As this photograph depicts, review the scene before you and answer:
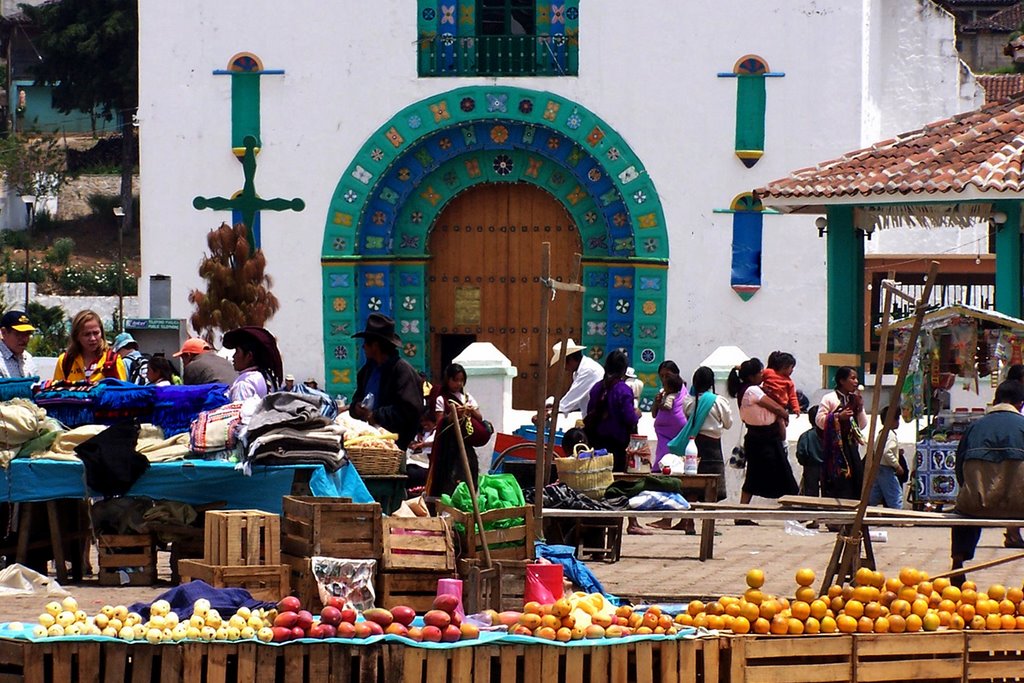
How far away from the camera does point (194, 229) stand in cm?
2025

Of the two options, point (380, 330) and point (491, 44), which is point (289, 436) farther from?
point (491, 44)

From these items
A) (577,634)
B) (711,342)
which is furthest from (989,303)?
(577,634)

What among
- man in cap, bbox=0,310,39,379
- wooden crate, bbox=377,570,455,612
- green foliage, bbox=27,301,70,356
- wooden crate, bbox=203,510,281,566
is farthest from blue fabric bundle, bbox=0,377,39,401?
green foliage, bbox=27,301,70,356

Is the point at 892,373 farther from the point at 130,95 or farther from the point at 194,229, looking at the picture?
the point at 130,95

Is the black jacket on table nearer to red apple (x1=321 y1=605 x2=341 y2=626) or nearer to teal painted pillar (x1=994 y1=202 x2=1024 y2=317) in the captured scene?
red apple (x1=321 y1=605 x2=341 y2=626)

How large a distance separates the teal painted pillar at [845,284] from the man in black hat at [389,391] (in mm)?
5250

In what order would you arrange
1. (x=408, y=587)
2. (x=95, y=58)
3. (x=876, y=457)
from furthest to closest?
(x=95, y=58) → (x=408, y=587) → (x=876, y=457)

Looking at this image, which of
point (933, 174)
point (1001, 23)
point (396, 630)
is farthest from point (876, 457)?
point (1001, 23)

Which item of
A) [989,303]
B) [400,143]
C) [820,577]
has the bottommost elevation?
[820,577]

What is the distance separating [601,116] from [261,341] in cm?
894

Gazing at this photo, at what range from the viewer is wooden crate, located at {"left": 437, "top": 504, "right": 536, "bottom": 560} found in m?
9.63

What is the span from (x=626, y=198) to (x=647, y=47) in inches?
62.0

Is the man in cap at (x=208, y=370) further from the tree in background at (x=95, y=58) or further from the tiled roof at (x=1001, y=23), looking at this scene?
the tiled roof at (x=1001, y=23)

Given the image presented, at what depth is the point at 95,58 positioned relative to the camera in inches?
1626
